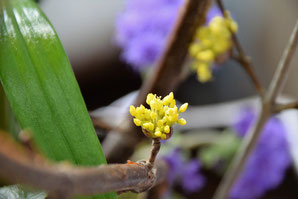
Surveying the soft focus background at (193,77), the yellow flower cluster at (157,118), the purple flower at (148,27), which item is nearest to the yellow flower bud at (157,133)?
the yellow flower cluster at (157,118)

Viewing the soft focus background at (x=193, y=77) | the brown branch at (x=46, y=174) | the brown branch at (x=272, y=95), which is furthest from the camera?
the soft focus background at (x=193, y=77)

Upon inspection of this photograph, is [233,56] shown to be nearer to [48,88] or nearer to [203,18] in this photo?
[203,18]

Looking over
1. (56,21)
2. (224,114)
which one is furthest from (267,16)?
(56,21)

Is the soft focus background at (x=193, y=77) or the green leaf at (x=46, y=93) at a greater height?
the green leaf at (x=46, y=93)

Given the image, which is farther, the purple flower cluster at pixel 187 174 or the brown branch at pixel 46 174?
the purple flower cluster at pixel 187 174

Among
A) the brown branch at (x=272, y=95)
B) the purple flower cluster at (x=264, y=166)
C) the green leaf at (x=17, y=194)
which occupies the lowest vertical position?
the purple flower cluster at (x=264, y=166)

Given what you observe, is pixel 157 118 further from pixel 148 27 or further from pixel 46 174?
pixel 148 27

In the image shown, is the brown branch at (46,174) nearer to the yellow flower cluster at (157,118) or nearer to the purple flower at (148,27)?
the yellow flower cluster at (157,118)
